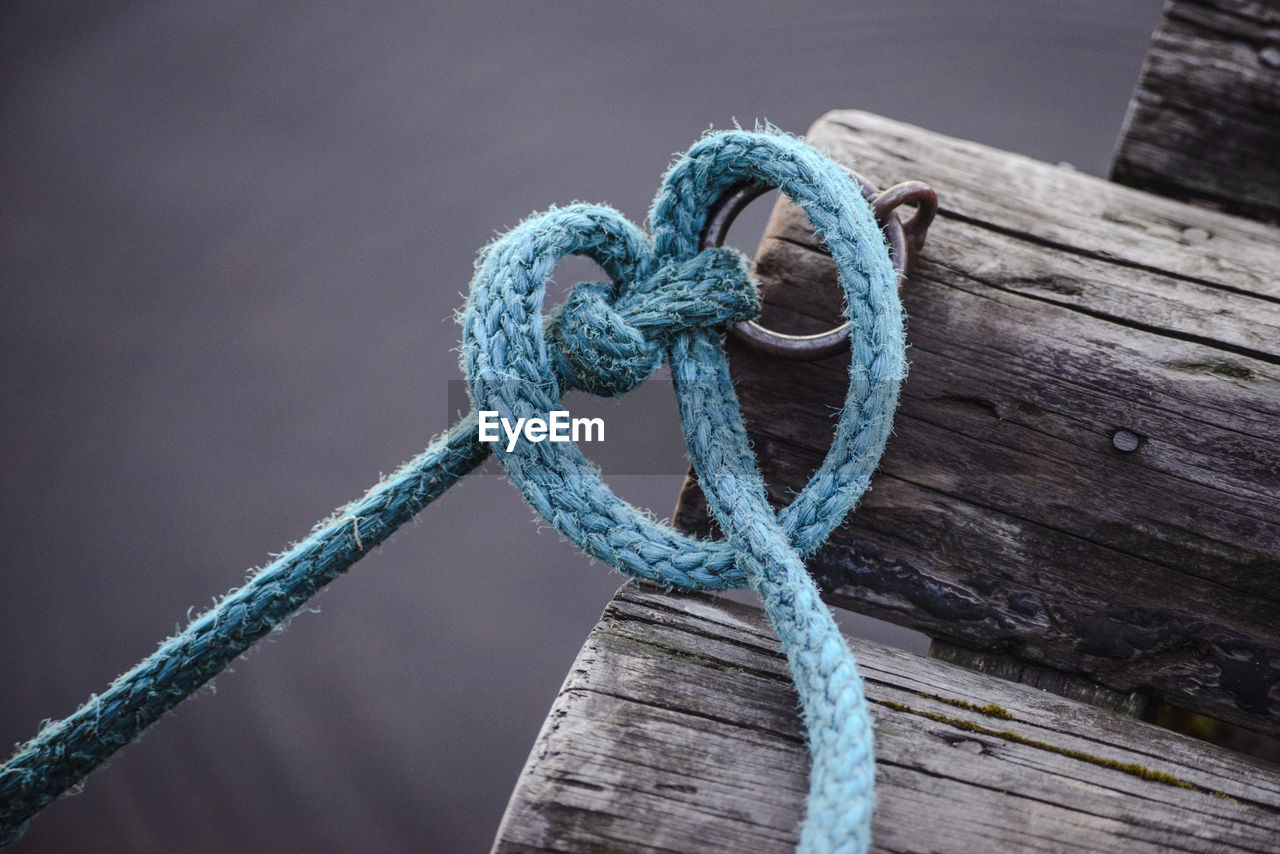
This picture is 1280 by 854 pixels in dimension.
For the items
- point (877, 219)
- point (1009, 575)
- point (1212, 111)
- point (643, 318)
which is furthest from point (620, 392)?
point (1212, 111)

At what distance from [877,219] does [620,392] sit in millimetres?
286

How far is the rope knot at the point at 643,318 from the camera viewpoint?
68 cm

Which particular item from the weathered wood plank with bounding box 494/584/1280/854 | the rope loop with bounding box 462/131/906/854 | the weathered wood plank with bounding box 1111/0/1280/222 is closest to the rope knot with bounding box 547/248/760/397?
the rope loop with bounding box 462/131/906/854

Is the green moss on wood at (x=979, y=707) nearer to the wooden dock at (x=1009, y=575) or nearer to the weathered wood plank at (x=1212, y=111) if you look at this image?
the wooden dock at (x=1009, y=575)

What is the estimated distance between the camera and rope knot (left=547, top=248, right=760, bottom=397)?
26.7 inches

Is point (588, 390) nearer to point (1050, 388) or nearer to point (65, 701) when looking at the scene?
point (1050, 388)

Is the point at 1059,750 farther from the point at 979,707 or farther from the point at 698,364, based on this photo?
the point at 698,364

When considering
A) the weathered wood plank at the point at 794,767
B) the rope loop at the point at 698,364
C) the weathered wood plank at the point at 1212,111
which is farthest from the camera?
the weathered wood plank at the point at 1212,111

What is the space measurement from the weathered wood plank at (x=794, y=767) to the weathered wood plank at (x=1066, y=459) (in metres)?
0.08

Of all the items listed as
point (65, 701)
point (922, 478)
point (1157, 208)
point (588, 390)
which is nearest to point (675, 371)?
point (588, 390)

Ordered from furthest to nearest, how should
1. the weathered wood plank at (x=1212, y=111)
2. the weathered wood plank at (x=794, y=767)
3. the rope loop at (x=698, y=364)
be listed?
the weathered wood plank at (x=1212, y=111), the rope loop at (x=698, y=364), the weathered wood plank at (x=794, y=767)

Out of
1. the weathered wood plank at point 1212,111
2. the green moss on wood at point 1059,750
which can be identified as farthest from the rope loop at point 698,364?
the weathered wood plank at point 1212,111

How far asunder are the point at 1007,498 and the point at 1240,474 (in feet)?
0.64

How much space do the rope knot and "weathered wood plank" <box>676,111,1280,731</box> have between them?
7cm
